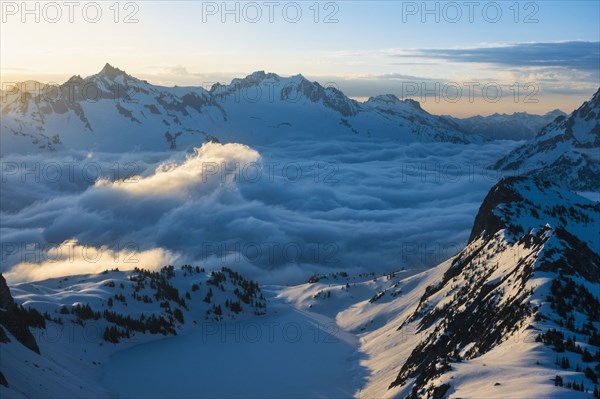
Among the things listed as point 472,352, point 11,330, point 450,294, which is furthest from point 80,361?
point 472,352

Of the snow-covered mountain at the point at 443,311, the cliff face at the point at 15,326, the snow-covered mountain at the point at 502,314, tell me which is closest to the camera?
the snow-covered mountain at the point at 502,314

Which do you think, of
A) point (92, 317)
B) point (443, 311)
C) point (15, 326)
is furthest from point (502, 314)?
point (92, 317)

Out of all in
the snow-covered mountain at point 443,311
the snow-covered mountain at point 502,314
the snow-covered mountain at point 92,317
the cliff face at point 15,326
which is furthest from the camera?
the cliff face at point 15,326

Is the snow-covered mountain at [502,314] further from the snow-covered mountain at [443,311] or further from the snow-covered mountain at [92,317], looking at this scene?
the snow-covered mountain at [92,317]

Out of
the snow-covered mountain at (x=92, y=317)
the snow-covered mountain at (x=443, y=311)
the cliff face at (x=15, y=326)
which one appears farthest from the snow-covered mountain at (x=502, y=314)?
the cliff face at (x=15, y=326)

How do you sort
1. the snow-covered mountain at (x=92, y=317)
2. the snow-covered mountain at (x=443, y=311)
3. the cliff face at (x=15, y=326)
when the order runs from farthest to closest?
the cliff face at (x=15, y=326) < the snow-covered mountain at (x=92, y=317) < the snow-covered mountain at (x=443, y=311)

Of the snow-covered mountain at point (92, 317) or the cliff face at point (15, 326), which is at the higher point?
the cliff face at point (15, 326)

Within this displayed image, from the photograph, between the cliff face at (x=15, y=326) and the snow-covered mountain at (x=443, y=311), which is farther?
the cliff face at (x=15, y=326)

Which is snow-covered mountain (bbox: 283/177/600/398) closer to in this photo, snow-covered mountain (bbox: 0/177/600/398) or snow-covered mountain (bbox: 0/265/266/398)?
Result: snow-covered mountain (bbox: 0/177/600/398)

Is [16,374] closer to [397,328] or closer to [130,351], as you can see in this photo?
[130,351]

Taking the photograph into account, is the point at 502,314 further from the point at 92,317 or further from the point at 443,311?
the point at 92,317

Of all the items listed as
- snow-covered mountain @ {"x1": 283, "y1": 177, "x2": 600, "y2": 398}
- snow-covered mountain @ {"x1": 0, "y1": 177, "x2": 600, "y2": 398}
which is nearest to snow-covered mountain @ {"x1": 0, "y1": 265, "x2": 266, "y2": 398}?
snow-covered mountain @ {"x1": 0, "y1": 177, "x2": 600, "y2": 398}

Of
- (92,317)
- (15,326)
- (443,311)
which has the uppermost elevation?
(15,326)
